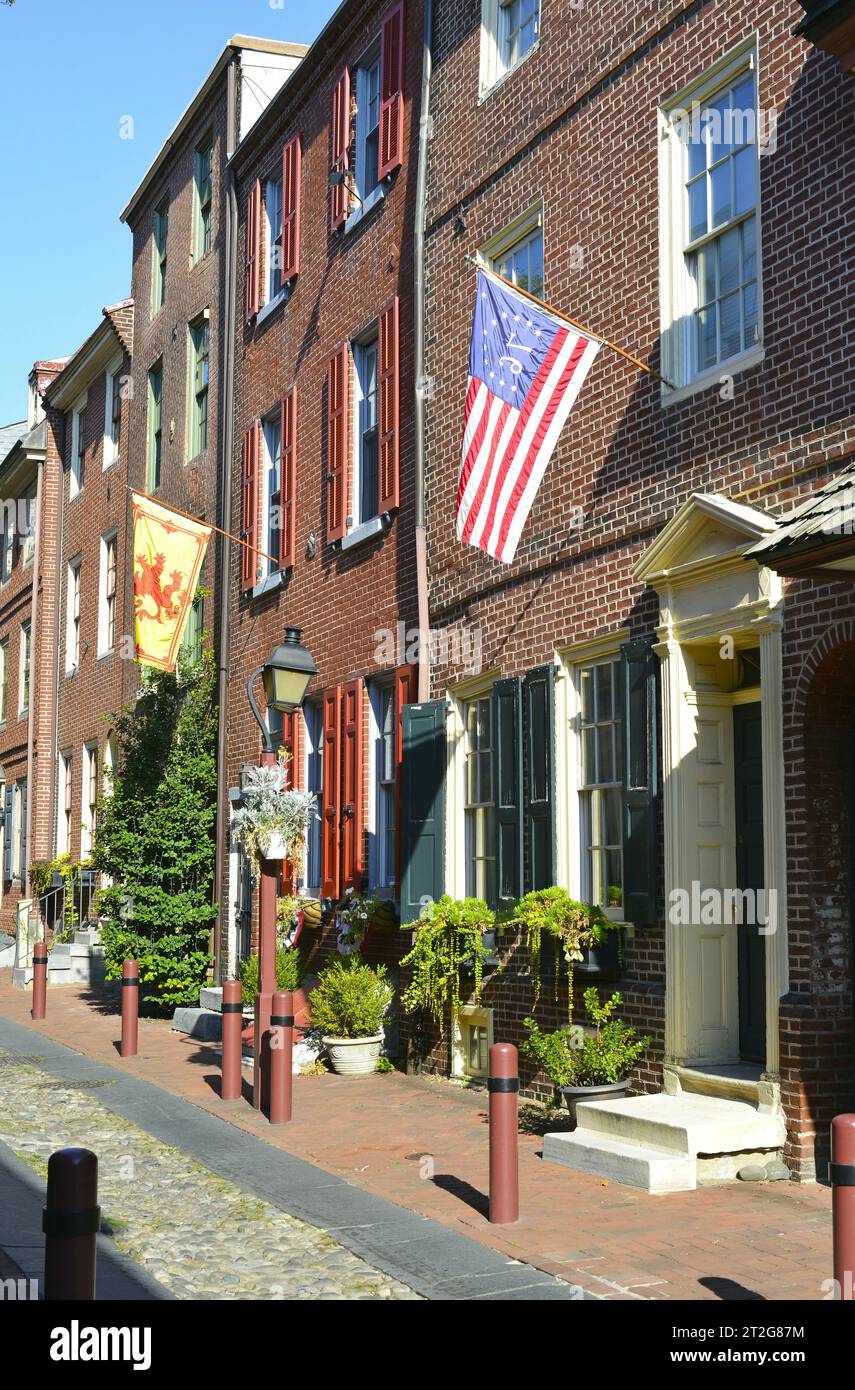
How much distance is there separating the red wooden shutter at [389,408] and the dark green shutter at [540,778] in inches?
129

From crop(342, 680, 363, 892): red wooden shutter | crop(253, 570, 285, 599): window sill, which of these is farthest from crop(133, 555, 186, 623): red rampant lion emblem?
crop(342, 680, 363, 892): red wooden shutter

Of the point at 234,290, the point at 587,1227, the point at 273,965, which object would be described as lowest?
the point at 587,1227

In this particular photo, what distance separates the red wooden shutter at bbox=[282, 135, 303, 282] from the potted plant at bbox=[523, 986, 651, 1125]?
9823 millimetres

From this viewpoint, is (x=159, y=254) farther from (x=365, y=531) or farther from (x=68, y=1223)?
(x=68, y=1223)

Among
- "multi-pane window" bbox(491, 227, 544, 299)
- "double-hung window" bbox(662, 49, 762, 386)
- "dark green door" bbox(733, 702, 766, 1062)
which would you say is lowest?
"dark green door" bbox(733, 702, 766, 1062)

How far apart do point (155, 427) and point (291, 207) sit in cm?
606

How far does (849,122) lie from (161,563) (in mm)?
10126

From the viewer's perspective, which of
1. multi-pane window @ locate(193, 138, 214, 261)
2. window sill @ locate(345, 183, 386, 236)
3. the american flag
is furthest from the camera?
multi-pane window @ locate(193, 138, 214, 261)

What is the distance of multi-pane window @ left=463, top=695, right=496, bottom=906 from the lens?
11.8m

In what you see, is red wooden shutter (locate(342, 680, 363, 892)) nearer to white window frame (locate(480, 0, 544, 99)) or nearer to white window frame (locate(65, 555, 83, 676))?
white window frame (locate(480, 0, 544, 99))

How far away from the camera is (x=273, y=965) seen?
11.0 metres

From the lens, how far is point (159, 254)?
22.3 meters
